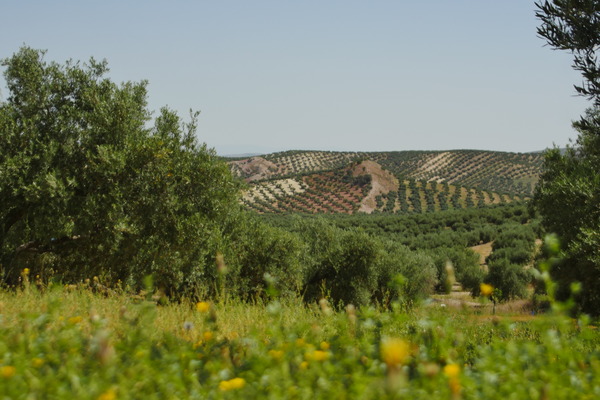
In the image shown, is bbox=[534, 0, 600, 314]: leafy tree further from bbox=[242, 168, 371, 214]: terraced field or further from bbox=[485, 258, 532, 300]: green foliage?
bbox=[242, 168, 371, 214]: terraced field

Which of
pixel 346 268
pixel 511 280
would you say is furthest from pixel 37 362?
pixel 511 280

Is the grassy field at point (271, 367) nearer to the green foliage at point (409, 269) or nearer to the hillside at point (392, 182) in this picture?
the green foliage at point (409, 269)

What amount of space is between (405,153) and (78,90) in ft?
565

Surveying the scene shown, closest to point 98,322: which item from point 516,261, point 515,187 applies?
point 516,261

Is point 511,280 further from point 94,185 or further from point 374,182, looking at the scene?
point 374,182

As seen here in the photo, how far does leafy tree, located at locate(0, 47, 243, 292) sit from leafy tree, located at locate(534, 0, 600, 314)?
11241mm

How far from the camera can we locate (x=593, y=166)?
20922mm

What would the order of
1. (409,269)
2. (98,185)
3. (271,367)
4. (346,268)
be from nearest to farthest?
(271,367)
(98,185)
(346,268)
(409,269)

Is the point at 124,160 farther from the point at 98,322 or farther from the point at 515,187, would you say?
the point at 515,187

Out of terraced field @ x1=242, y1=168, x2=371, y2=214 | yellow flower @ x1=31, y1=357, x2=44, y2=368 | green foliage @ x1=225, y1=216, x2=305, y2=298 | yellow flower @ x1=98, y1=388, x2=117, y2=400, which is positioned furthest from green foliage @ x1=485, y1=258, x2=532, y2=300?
terraced field @ x1=242, y1=168, x2=371, y2=214

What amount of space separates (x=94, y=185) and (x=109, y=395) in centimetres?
1204

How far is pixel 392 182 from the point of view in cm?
12562

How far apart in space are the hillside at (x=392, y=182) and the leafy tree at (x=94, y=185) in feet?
222

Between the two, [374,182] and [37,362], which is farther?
[374,182]
